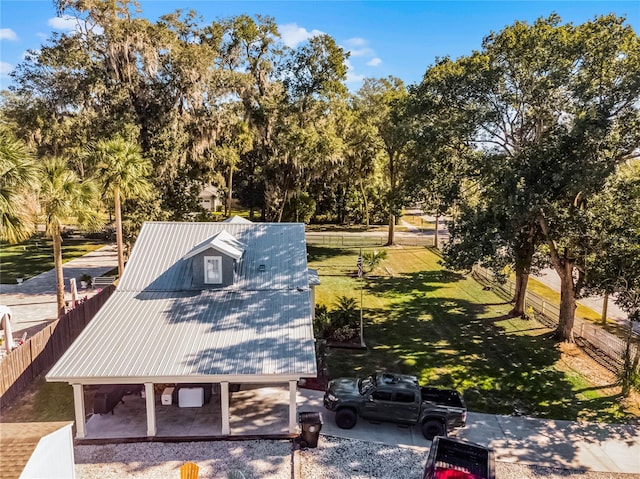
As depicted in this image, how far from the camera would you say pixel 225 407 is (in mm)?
12234

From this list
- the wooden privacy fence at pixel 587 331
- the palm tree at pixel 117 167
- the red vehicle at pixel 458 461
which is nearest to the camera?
the red vehicle at pixel 458 461

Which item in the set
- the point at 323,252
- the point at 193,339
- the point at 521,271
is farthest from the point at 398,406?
the point at 323,252

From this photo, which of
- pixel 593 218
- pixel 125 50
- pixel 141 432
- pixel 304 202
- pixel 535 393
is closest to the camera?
pixel 141 432

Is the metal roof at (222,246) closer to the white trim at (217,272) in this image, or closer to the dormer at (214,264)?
the dormer at (214,264)

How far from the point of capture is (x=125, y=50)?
88.7ft

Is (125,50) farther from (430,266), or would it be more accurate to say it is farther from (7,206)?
(430,266)

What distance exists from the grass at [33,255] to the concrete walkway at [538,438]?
25461 mm

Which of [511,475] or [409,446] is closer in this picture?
[511,475]

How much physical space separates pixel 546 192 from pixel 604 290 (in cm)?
484

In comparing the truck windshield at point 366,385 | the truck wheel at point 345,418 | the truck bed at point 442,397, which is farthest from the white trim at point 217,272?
the truck bed at point 442,397

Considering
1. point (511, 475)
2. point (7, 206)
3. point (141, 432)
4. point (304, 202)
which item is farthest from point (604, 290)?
point (304, 202)

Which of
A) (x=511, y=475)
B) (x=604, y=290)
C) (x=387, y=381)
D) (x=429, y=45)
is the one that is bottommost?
(x=511, y=475)

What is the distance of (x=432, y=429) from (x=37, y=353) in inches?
531

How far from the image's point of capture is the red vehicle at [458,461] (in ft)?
33.2
